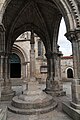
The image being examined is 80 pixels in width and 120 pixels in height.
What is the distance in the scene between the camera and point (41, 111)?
496 centimetres

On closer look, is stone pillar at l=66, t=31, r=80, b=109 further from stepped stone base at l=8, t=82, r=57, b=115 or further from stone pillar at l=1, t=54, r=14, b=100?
stone pillar at l=1, t=54, r=14, b=100

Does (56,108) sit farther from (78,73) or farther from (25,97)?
(78,73)

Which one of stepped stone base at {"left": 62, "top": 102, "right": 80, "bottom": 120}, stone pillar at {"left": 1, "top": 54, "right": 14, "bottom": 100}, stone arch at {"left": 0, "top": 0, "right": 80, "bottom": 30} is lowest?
stepped stone base at {"left": 62, "top": 102, "right": 80, "bottom": 120}

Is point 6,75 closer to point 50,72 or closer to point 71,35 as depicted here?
point 50,72

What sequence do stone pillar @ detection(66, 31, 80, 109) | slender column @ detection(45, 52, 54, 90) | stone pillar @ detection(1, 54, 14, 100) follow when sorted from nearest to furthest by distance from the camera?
stone pillar @ detection(66, 31, 80, 109), stone pillar @ detection(1, 54, 14, 100), slender column @ detection(45, 52, 54, 90)

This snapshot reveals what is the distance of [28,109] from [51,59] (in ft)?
14.4

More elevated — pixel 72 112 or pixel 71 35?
pixel 71 35

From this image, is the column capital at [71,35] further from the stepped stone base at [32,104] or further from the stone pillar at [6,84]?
the stone pillar at [6,84]

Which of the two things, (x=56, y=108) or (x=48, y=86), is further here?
A: (x=48, y=86)

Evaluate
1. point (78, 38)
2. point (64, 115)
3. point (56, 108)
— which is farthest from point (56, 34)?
point (64, 115)

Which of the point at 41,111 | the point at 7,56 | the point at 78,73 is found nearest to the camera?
the point at 78,73

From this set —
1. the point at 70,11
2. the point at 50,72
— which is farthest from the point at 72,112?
the point at 50,72

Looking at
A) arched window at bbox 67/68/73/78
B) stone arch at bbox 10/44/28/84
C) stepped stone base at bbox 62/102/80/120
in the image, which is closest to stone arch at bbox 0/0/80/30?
stepped stone base at bbox 62/102/80/120

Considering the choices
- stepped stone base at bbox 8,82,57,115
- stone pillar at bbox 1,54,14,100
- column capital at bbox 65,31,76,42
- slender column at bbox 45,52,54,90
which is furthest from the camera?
slender column at bbox 45,52,54,90
